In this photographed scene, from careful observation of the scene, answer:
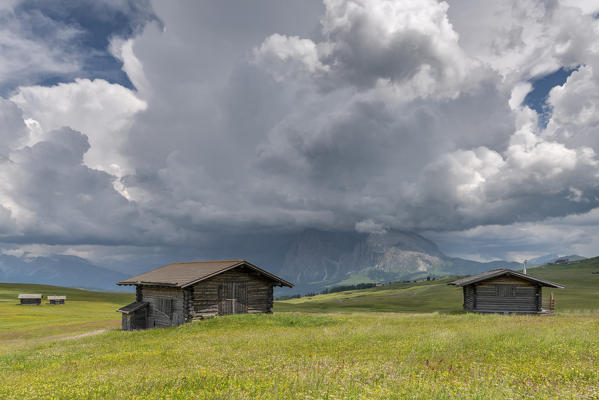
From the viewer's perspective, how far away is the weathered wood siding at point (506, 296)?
1729 inches

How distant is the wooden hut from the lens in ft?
144

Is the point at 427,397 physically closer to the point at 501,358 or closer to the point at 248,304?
the point at 501,358

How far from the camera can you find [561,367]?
9727mm

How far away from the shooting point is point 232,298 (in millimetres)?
36562

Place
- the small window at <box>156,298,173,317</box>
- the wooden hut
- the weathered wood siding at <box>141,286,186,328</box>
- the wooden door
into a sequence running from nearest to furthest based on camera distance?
the weathered wood siding at <box>141,286,186,328</box>
the wooden door
the small window at <box>156,298,173,317</box>
the wooden hut

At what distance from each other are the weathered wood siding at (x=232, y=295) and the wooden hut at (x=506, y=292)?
23194 mm

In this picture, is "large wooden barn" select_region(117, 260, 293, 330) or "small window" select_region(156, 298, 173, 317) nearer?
"large wooden barn" select_region(117, 260, 293, 330)

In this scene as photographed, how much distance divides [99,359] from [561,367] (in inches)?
643

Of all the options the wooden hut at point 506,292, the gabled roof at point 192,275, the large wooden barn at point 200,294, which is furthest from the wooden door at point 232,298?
the wooden hut at point 506,292

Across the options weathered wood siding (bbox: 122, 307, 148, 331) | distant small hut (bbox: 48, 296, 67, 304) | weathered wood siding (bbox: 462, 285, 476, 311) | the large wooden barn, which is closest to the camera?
the large wooden barn

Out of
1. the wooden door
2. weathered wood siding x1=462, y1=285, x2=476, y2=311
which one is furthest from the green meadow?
weathered wood siding x1=462, y1=285, x2=476, y2=311

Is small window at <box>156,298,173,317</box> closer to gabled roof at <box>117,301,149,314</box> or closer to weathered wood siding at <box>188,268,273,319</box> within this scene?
gabled roof at <box>117,301,149,314</box>

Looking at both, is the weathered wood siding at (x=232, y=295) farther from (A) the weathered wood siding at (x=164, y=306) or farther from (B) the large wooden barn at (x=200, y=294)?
(A) the weathered wood siding at (x=164, y=306)

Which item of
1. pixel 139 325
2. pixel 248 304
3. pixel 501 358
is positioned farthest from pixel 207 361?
pixel 139 325
